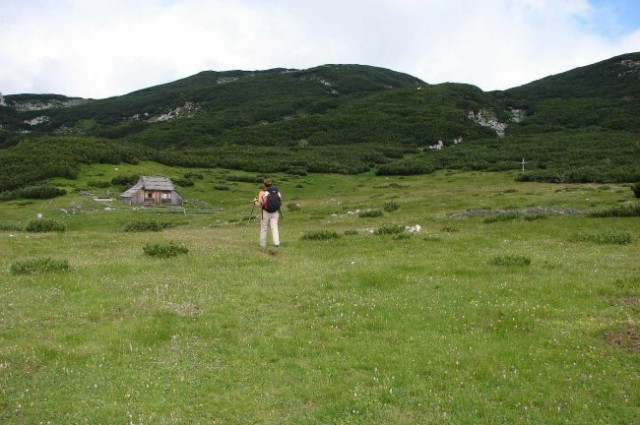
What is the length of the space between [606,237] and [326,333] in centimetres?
1673

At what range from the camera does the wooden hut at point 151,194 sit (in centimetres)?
6894

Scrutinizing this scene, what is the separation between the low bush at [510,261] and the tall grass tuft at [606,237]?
6735 mm

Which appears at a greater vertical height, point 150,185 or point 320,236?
point 150,185

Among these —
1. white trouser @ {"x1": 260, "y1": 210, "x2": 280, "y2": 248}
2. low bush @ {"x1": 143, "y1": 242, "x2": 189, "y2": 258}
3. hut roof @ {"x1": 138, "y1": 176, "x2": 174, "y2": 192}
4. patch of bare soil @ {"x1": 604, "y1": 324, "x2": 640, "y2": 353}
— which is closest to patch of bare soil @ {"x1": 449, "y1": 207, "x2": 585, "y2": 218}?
white trouser @ {"x1": 260, "y1": 210, "x2": 280, "y2": 248}

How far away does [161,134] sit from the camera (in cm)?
15438

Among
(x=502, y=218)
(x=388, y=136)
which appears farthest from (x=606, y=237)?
(x=388, y=136)

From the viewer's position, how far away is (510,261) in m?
18.5

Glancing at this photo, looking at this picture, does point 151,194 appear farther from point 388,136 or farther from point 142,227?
point 388,136

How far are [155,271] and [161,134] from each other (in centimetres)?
14402

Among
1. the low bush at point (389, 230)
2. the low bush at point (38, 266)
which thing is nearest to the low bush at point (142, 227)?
the low bush at point (389, 230)

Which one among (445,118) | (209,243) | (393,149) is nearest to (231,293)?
(209,243)

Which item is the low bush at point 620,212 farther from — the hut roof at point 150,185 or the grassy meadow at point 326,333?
the hut roof at point 150,185

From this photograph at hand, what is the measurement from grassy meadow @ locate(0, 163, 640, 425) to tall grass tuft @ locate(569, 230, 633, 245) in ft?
0.27

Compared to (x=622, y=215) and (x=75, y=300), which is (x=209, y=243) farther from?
(x=622, y=215)
